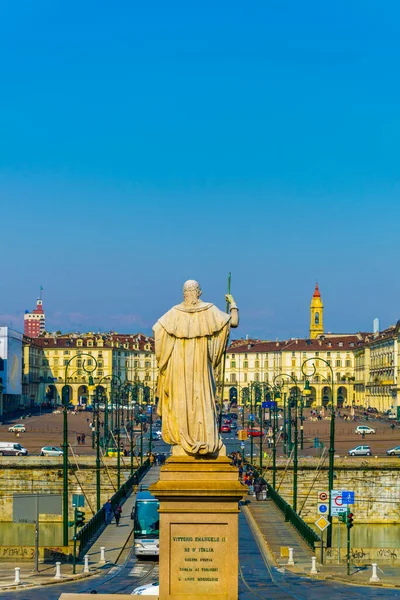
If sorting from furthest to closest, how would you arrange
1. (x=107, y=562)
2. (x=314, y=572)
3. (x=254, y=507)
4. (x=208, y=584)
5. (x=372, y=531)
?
1. (x=372, y=531)
2. (x=254, y=507)
3. (x=107, y=562)
4. (x=314, y=572)
5. (x=208, y=584)

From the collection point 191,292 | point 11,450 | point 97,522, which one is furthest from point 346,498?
point 11,450

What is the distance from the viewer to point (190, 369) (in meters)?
19.4

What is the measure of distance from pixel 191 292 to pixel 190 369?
4.23 ft

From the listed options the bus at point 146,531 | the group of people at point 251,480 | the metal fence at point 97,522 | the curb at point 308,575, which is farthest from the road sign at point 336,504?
the group of people at point 251,480

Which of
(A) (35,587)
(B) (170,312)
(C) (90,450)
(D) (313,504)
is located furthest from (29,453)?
(B) (170,312)

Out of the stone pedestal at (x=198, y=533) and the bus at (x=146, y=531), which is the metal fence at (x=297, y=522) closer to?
the bus at (x=146, y=531)

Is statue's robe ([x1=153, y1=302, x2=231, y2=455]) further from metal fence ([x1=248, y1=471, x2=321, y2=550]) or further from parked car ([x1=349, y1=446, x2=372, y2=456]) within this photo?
parked car ([x1=349, y1=446, x2=372, y2=456])

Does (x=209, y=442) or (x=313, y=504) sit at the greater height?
(x=209, y=442)

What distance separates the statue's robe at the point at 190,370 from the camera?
1912 centimetres

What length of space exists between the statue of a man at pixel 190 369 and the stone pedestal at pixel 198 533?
55 cm

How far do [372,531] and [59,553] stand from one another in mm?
37116

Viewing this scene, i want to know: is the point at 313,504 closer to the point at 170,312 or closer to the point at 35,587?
the point at 35,587

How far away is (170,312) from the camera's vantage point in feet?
64.4

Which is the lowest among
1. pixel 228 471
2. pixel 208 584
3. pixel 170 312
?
pixel 208 584
